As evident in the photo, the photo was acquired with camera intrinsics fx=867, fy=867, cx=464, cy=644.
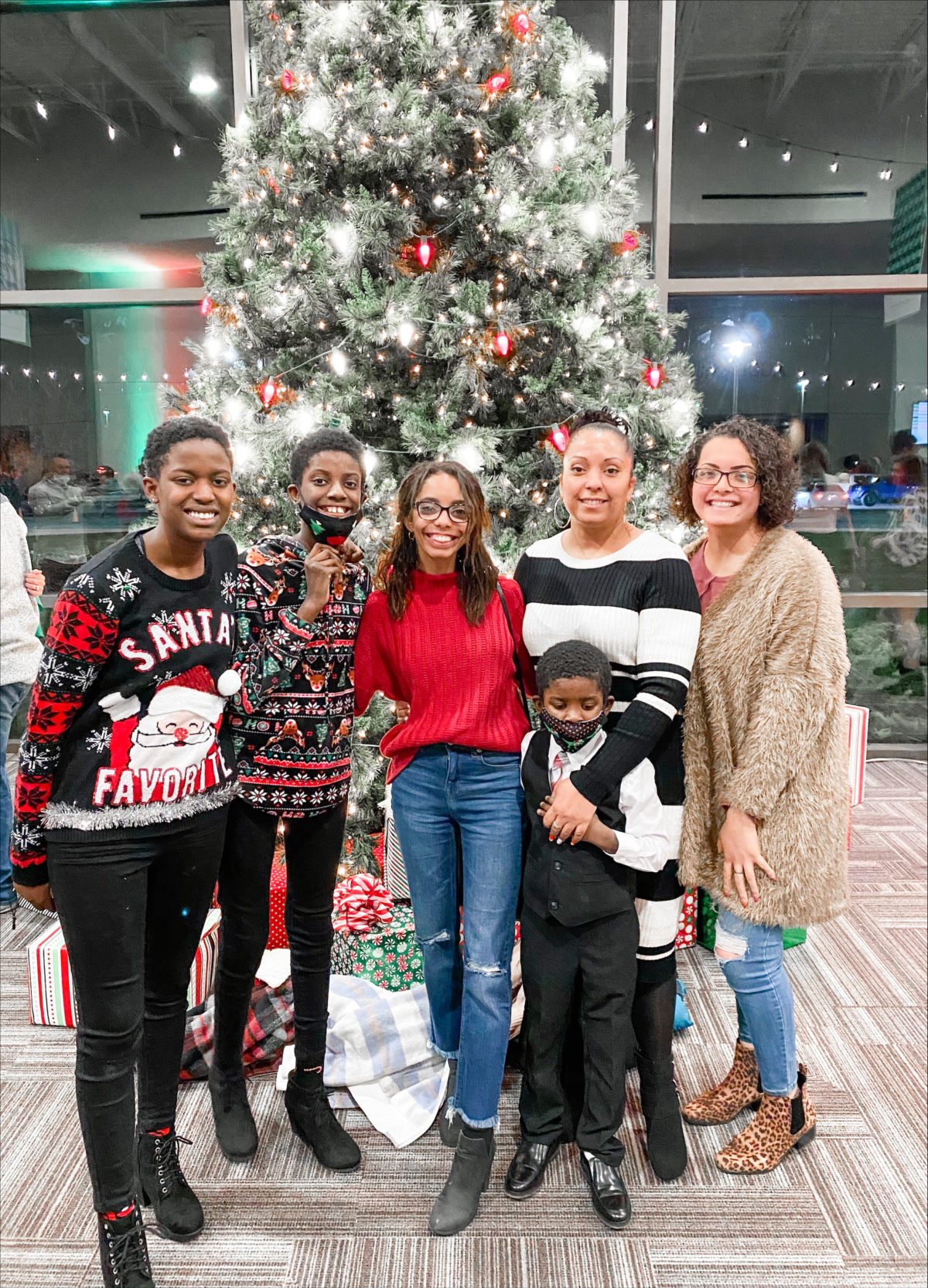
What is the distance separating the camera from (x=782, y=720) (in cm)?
171

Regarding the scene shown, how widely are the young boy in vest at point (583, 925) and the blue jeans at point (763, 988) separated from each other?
9.5 inches

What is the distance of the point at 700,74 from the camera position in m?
4.45

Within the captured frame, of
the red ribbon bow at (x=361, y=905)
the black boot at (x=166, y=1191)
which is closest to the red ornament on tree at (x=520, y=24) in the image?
the red ribbon bow at (x=361, y=905)

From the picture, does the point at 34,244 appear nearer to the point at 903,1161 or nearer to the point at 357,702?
the point at 357,702

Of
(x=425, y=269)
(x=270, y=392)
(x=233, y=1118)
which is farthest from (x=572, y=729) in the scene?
(x=425, y=269)

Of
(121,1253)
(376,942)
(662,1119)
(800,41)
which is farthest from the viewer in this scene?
(800,41)

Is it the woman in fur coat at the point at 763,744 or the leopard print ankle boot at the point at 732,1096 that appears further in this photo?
the leopard print ankle boot at the point at 732,1096

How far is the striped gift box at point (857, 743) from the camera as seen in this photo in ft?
11.5

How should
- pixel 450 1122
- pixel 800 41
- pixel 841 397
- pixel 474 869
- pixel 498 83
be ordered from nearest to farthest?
pixel 474 869, pixel 450 1122, pixel 498 83, pixel 800 41, pixel 841 397

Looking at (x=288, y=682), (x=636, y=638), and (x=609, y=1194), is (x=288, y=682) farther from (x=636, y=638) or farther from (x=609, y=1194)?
(x=609, y=1194)

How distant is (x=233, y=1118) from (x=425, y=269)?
2.61m

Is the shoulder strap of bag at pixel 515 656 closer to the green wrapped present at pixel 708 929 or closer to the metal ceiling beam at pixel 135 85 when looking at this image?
the green wrapped present at pixel 708 929

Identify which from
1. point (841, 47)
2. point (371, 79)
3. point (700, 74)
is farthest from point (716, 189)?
point (371, 79)

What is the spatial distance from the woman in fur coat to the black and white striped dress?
0.34 feet
